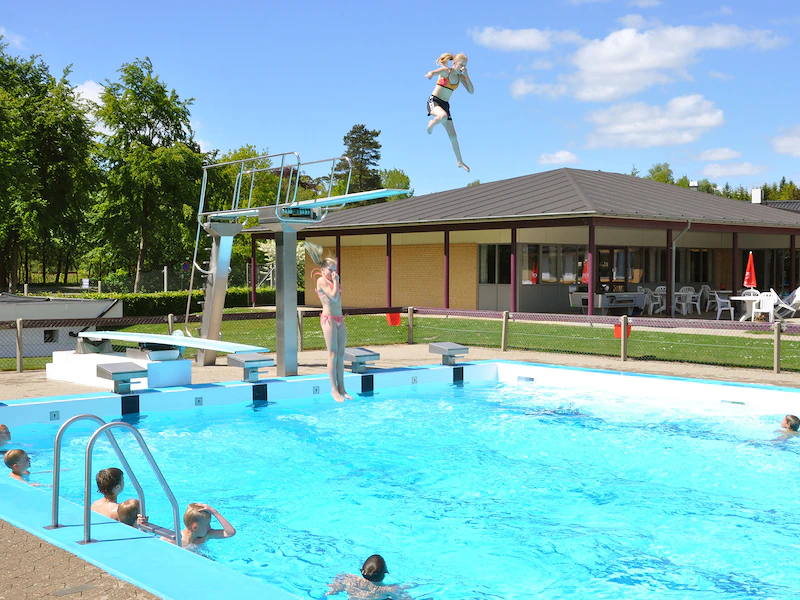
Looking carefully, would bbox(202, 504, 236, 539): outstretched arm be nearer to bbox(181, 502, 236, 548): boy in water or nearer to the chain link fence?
bbox(181, 502, 236, 548): boy in water

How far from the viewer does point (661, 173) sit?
4163 inches

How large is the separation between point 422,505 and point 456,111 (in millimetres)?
3890

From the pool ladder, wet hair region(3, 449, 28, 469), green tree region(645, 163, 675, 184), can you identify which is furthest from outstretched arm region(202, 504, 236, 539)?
green tree region(645, 163, 675, 184)

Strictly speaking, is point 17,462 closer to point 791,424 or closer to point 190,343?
point 190,343

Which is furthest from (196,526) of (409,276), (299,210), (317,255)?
(409,276)

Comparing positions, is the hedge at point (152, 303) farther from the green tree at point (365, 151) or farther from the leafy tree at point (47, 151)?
the green tree at point (365, 151)

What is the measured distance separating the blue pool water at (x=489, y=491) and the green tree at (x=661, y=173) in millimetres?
99062

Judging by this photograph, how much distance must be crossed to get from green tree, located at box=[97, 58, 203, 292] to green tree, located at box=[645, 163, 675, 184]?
75.3 meters

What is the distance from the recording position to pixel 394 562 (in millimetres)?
6191

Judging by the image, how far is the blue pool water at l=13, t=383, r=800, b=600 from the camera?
5.96 meters

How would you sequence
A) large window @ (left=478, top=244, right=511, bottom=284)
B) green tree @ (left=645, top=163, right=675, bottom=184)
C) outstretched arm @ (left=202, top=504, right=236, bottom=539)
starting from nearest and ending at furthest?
outstretched arm @ (left=202, top=504, right=236, bottom=539), large window @ (left=478, top=244, right=511, bottom=284), green tree @ (left=645, top=163, right=675, bottom=184)

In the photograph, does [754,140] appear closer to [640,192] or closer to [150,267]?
[640,192]

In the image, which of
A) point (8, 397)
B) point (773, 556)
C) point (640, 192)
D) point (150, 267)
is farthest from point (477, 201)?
point (150, 267)

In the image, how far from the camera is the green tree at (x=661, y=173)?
10475 centimetres
